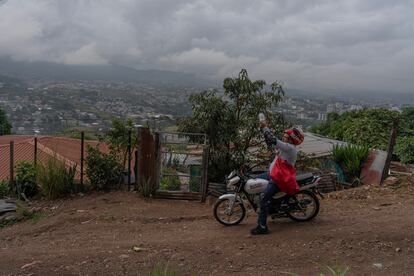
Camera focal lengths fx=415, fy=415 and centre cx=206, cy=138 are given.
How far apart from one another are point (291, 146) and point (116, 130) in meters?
4.63

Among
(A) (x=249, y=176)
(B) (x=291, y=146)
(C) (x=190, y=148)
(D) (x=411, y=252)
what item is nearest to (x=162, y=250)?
(A) (x=249, y=176)

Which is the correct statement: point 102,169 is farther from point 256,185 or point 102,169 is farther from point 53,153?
point 256,185

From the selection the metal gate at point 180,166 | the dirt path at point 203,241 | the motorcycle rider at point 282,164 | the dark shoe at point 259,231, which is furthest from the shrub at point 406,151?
the dark shoe at point 259,231

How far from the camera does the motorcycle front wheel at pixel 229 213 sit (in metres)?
6.50

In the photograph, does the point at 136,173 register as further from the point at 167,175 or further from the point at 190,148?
the point at 190,148

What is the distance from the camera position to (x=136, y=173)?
8.88m

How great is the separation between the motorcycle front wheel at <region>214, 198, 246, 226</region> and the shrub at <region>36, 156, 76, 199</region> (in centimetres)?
382

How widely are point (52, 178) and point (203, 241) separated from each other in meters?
4.34

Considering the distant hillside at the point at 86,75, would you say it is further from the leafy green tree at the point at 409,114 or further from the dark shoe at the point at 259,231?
the dark shoe at the point at 259,231

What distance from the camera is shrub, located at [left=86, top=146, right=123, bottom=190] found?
8.72 metres

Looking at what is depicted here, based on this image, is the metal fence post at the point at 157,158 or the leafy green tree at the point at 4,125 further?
the leafy green tree at the point at 4,125

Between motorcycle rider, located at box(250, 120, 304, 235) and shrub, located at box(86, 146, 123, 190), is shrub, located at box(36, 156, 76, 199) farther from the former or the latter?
motorcycle rider, located at box(250, 120, 304, 235)

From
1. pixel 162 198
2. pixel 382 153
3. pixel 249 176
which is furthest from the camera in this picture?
pixel 382 153

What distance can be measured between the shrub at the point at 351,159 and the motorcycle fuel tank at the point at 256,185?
14.1 feet
